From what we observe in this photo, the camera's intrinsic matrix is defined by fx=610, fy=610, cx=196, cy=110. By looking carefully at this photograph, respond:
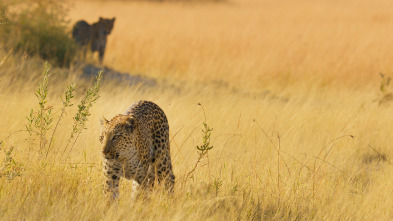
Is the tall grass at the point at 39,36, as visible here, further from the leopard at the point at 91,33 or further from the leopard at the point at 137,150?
the leopard at the point at 137,150

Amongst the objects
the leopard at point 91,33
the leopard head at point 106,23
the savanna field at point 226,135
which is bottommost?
the savanna field at point 226,135

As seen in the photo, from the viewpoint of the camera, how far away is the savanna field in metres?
4.54

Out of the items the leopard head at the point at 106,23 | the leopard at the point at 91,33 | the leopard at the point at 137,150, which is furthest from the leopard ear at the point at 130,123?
the leopard head at the point at 106,23

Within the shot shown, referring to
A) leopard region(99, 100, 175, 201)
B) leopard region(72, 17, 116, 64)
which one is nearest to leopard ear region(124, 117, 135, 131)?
leopard region(99, 100, 175, 201)

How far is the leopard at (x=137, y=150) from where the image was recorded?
13.9 ft

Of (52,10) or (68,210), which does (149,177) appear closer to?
(68,210)

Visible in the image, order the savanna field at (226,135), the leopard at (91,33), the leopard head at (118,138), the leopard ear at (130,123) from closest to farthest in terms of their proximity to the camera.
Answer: the leopard head at (118,138), the leopard ear at (130,123), the savanna field at (226,135), the leopard at (91,33)

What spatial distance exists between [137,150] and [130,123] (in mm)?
220

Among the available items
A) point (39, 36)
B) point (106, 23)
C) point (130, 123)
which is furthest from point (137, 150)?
point (106, 23)

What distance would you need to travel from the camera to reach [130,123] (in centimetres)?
431

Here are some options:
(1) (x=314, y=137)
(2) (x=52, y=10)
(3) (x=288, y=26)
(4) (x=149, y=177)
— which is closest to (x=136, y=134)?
(4) (x=149, y=177)

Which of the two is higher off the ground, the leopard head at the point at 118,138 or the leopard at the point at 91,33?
the leopard at the point at 91,33

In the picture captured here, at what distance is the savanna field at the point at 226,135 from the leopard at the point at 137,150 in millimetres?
135

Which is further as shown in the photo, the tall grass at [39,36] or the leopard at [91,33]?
the leopard at [91,33]
